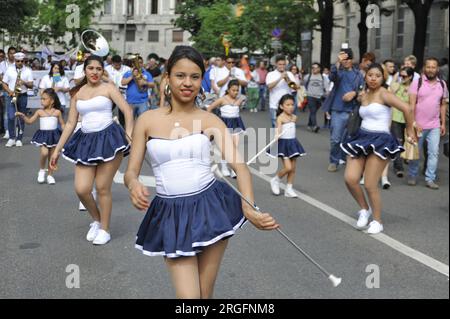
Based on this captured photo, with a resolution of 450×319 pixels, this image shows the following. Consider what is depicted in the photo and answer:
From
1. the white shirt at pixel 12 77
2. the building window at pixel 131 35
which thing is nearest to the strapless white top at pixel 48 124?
the white shirt at pixel 12 77

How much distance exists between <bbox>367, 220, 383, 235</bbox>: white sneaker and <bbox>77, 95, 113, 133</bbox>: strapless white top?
2.83m

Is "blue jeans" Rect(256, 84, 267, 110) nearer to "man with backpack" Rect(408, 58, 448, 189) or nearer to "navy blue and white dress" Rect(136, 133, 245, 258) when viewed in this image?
"man with backpack" Rect(408, 58, 448, 189)

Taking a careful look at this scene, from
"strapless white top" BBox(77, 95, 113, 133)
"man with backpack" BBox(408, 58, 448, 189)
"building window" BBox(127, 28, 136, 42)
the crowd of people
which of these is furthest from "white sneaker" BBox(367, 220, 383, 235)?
"building window" BBox(127, 28, 136, 42)

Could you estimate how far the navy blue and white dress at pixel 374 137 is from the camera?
22.7 ft

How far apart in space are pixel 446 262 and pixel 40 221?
413cm

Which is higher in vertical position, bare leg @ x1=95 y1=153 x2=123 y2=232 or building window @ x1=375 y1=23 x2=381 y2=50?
building window @ x1=375 y1=23 x2=381 y2=50

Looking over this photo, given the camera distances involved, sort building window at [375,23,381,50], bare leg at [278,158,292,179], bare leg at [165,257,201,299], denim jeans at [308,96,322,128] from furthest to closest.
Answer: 1. building window at [375,23,381,50]
2. denim jeans at [308,96,322,128]
3. bare leg at [278,158,292,179]
4. bare leg at [165,257,201,299]

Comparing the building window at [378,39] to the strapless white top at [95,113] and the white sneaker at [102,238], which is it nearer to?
the strapless white top at [95,113]

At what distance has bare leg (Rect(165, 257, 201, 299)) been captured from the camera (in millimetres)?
3545

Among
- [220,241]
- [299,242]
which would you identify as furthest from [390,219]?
[220,241]

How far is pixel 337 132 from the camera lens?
11.2 m

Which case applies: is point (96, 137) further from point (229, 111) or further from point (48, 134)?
point (229, 111)

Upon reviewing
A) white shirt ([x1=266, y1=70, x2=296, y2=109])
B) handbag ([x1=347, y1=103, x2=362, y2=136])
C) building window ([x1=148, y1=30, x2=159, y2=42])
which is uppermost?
building window ([x1=148, y1=30, x2=159, y2=42])

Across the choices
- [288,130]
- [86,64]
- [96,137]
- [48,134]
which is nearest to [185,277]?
[96,137]
